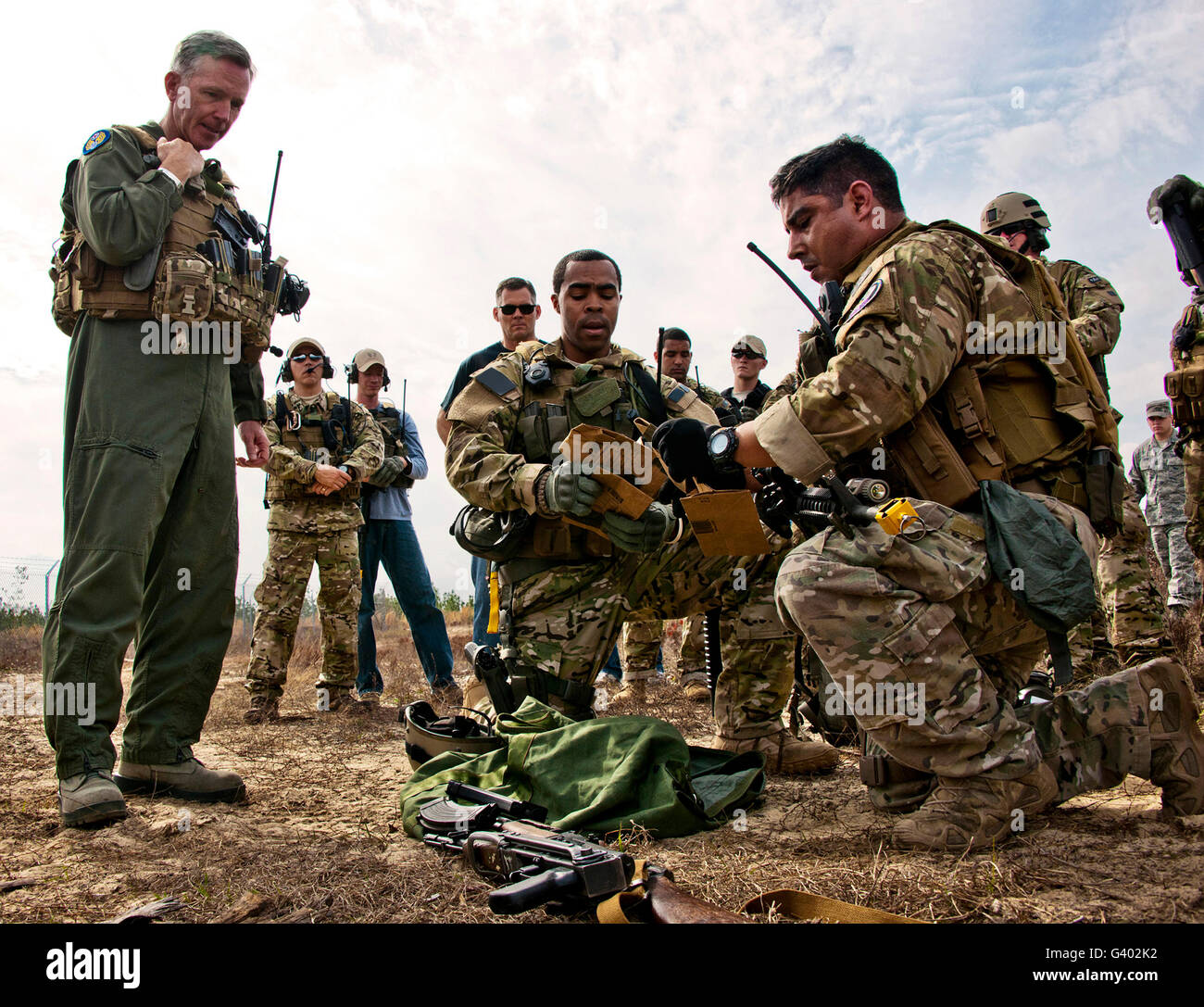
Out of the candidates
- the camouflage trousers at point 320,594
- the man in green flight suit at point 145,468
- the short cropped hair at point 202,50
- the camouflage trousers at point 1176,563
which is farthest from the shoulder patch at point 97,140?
the camouflage trousers at point 1176,563

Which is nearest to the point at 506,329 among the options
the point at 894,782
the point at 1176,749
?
the point at 894,782

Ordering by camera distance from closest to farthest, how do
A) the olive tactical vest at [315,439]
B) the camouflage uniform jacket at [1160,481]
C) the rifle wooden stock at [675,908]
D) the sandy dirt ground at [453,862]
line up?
the rifle wooden stock at [675,908], the sandy dirt ground at [453,862], the olive tactical vest at [315,439], the camouflage uniform jacket at [1160,481]

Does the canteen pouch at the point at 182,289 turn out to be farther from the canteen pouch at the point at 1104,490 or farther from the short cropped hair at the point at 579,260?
the canteen pouch at the point at 1104,490

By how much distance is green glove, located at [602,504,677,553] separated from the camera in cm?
350

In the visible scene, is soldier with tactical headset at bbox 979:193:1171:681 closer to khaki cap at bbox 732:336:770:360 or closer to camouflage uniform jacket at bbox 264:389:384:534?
khaki cap at bbox 732:336:770:360

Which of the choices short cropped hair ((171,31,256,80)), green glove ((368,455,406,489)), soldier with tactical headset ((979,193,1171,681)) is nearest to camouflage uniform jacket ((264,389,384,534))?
green glove ((368,455,406,489))

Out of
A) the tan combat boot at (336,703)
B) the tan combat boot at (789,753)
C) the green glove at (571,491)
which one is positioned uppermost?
the green glove at (571,491)

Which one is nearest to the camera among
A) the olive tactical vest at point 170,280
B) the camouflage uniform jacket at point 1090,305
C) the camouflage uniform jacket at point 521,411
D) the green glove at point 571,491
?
the olive tactical vest at point 170,280

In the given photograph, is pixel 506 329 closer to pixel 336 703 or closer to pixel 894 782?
pixel 336 703

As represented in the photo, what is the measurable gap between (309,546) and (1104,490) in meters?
5.00

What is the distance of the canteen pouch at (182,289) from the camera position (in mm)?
3162

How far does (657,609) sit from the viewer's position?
13.1ft

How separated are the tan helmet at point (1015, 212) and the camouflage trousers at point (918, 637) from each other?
3189 mm

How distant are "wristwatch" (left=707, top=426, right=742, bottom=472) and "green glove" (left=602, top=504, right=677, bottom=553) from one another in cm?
62
